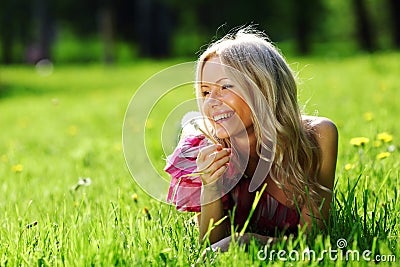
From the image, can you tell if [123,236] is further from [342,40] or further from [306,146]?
[342,40]

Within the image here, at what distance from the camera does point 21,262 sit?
214 centimetres

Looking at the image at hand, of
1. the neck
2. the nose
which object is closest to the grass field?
the neck

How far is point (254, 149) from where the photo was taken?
241cm

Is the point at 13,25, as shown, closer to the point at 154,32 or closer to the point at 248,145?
the point at 154,32

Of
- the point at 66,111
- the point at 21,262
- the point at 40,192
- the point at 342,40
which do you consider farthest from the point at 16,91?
the point at 342,40

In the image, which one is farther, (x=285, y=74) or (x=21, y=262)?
(x=285, y=74)

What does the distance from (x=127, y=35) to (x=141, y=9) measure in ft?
18.4

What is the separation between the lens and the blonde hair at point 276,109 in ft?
7.50

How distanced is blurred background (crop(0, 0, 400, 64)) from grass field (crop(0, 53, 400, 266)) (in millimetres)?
15430

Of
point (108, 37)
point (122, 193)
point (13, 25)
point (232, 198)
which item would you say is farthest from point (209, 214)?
point (13, 25)

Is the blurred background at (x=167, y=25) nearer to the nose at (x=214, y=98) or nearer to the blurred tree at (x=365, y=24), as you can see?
the blurred tree at (x=365, y=24)

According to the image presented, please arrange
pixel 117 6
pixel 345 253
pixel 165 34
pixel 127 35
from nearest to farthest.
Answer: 1. pixel 345 253
2. pixel 165 34
3. pixel 117 6
4. pixel 127 35

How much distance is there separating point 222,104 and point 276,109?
0.22 meters

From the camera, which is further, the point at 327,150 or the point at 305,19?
the point at 305,19
